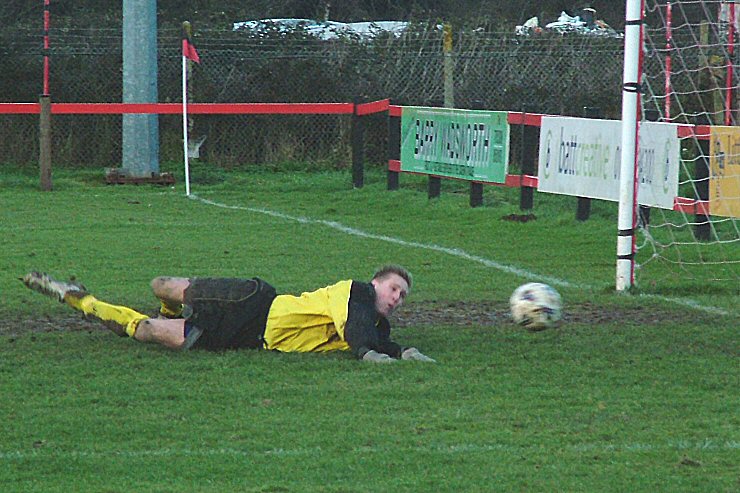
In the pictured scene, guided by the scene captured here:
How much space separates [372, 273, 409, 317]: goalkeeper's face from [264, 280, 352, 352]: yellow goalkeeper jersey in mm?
180

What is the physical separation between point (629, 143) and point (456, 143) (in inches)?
262

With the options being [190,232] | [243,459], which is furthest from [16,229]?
[243,459]

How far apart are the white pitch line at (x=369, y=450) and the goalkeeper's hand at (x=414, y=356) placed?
179 centimetres

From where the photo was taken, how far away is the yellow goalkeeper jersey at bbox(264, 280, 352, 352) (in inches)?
300

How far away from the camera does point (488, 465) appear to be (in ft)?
17.7

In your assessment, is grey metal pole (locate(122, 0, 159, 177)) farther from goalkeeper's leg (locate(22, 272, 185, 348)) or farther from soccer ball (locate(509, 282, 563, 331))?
soccer ball (locate(509, 282, 563, 331))

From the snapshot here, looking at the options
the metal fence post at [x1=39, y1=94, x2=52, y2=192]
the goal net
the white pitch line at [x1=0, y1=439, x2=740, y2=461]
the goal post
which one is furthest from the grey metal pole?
the white pitch line at [x1=0, y1=439, x2=740, y2=461]

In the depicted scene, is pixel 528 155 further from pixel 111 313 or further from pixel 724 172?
pixel 111 313

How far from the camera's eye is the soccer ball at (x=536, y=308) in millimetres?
8227

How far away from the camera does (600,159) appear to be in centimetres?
1382

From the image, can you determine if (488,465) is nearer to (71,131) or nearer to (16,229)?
(16,229)

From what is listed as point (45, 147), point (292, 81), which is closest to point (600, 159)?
point (45, 147)

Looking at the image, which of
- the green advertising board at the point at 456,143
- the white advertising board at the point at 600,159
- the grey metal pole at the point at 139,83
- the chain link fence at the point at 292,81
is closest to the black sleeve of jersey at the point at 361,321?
the white advertising board at the point at 600,159

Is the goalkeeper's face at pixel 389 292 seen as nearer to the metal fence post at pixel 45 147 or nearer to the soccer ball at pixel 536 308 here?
the soccer ball at pixel 536 308
